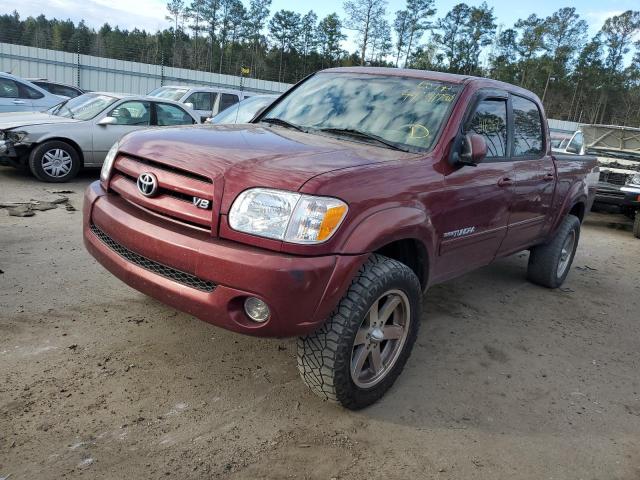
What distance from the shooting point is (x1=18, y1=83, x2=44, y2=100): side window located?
34.4 ft

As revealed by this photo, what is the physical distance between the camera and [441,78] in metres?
3.74

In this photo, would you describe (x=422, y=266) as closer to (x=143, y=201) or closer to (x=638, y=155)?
(x=143, y=201)

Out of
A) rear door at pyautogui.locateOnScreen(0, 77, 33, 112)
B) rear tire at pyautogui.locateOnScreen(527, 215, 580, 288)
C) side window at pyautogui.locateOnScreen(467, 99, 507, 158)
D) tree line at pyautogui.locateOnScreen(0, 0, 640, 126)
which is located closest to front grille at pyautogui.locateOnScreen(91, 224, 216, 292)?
side window at pyautogui.locateOnScreen(467, 99, 507, 158)

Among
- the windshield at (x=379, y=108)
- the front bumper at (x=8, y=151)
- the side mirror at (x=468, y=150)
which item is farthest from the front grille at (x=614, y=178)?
the front bumper at (x=8, y=151)

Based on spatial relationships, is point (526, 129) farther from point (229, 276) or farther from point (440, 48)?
point (440, 48)

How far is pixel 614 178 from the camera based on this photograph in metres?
9.27

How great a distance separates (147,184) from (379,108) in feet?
5.38

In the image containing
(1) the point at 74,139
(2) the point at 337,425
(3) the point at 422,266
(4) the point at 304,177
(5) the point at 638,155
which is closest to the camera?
(4) the point at 304,177

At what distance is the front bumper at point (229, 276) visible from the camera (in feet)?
7.73

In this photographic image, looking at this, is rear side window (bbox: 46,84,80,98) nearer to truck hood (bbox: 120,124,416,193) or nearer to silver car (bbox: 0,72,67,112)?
silver car (bbox: 0,72,67,112)

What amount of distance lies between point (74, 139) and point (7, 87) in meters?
3.51

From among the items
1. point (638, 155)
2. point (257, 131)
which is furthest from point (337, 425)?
point (638, 155)

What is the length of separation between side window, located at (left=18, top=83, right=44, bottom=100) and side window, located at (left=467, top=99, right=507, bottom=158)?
986 centimetres

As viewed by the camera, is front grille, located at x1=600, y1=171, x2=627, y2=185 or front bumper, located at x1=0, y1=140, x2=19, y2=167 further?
front grille, located at x1=600, y1=171, x2=627, y2=185
